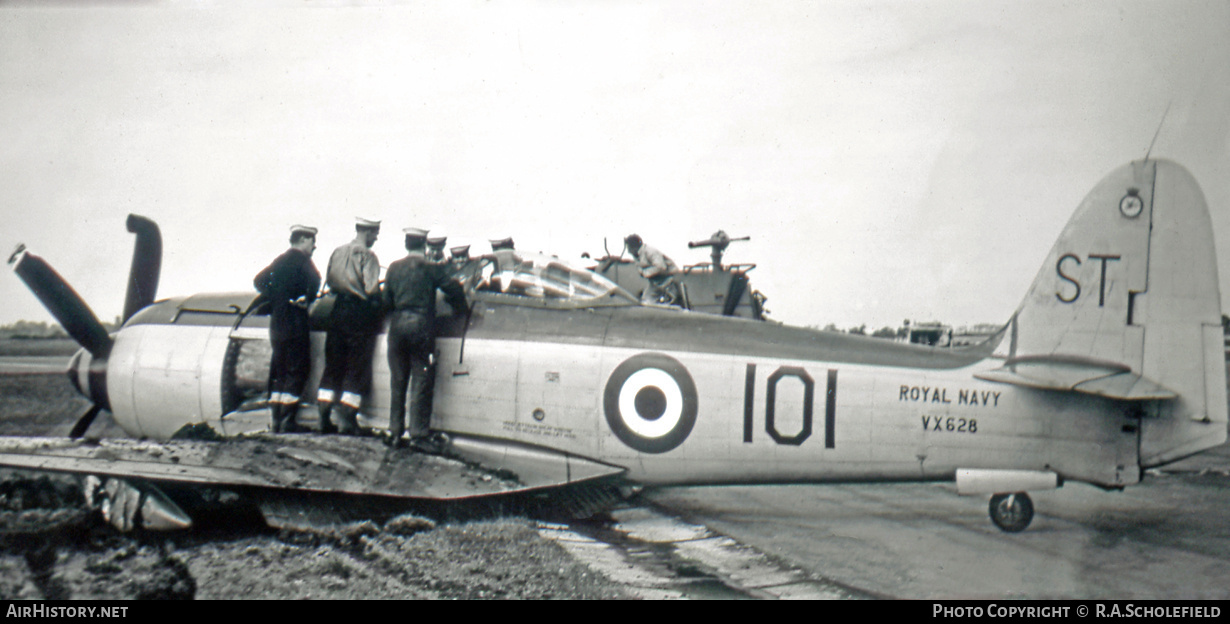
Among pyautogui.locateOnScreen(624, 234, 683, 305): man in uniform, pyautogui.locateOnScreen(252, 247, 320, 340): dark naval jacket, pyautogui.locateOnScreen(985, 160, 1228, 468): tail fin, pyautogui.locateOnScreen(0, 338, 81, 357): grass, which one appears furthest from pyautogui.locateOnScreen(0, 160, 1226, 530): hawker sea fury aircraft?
pyautogui.locateOnScreen(0, 338, 81, 357): grass

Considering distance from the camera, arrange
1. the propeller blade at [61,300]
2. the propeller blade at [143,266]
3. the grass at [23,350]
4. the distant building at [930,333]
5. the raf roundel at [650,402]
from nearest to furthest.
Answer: the raf roundel at [650,402] < the propeller blade at [61,300] < the propeller blade at [143,266] < the distant building at [930,333] < the grass at [23,350]

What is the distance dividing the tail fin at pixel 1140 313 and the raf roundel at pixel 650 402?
187 centimetres

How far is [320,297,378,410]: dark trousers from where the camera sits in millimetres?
5465

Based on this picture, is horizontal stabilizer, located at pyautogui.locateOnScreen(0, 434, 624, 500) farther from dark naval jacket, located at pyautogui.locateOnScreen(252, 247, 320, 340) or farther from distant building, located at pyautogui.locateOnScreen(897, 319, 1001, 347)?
distant building, located at pyautogui.locateOnScreen(897, 319, 1001, 347)

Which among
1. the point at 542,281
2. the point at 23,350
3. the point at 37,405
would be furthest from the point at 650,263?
the point at 23,350

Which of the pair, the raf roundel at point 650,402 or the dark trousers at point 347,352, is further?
the dark trousers at point 347,352

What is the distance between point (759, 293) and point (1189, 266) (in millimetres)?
7710

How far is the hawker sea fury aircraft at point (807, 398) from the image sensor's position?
4.56 metres

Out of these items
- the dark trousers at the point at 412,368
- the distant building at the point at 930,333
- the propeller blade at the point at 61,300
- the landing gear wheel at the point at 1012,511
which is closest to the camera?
the landing gear wheel at the point at 1012,511

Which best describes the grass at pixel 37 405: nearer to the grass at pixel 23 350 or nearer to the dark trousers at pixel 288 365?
the dark trousers at pixel 288 365

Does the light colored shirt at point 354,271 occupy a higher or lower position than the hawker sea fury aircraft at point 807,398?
higher

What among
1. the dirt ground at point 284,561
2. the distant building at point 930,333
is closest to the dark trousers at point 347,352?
the dirt ground at point 284,561

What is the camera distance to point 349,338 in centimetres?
549

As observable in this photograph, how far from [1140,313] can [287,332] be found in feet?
18.3
